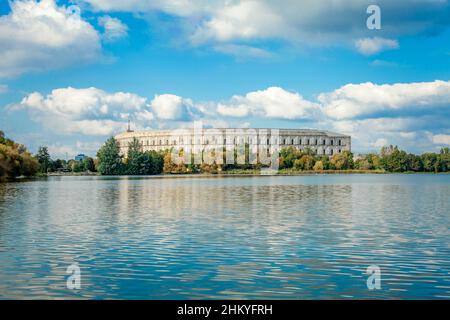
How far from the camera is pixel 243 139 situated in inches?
6152

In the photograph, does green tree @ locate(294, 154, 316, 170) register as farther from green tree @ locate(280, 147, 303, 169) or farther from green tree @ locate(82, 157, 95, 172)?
green tree @ locate(82, 157, 95, 172)

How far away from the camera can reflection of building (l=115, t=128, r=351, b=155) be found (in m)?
156

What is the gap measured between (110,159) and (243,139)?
54.3m

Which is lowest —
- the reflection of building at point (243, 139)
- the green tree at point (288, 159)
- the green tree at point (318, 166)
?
the green tree at point (318, 166)

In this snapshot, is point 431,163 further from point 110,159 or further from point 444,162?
point 110,159

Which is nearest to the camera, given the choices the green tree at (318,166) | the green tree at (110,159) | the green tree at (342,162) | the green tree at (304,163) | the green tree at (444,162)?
the green tree at (110,159)

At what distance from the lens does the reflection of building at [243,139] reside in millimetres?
156250

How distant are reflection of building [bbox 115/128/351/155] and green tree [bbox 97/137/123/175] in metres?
47.2

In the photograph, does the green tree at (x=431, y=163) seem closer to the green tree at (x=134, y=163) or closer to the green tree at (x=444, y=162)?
the green tree at (x=444, y=162)

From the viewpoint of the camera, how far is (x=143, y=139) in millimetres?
173750

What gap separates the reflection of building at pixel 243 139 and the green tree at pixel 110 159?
47225mm

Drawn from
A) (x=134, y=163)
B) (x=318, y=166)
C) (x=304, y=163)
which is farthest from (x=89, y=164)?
(x=318, y=166)

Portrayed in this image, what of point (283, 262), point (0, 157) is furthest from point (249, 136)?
point (283, 262)

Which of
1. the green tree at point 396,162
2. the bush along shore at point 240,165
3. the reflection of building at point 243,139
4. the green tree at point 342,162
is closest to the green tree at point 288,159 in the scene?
the bush along shore at point 240,165
